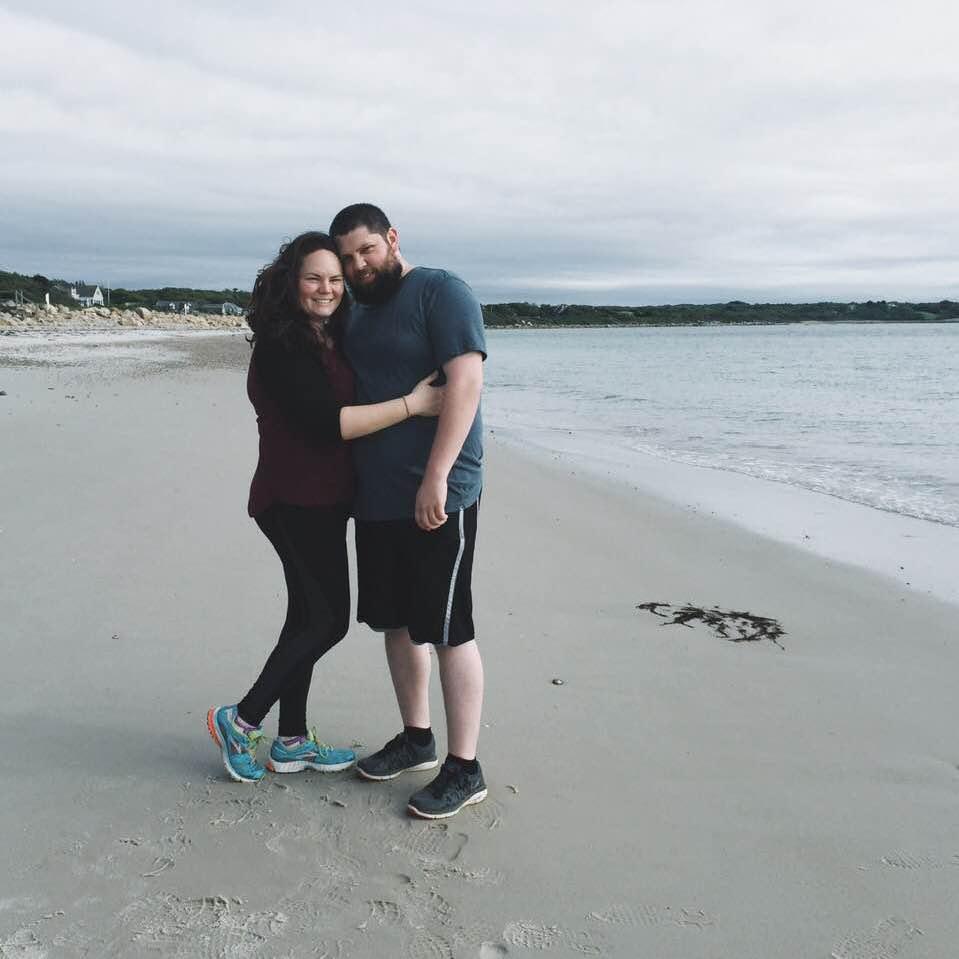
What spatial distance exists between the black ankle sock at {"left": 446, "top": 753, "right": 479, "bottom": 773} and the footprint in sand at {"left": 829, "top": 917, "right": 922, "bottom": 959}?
1139mm

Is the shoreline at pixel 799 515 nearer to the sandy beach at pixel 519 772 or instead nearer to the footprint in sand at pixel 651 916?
the sandy beach at pixel 519 772

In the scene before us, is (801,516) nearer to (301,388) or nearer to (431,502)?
(431,502)

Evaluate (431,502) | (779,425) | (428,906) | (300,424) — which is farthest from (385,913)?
(779,425)

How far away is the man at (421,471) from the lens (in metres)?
2.66

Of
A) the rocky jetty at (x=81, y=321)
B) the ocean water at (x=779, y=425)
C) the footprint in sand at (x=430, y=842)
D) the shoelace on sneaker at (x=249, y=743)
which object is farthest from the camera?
the rocky jetty at (x=81, y=321)

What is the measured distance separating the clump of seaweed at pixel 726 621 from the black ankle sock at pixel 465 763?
1.85 m

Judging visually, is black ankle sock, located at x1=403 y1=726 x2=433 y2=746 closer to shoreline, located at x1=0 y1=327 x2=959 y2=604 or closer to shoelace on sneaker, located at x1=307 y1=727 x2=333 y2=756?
shoelace on sneaker, located at x1=307 y1=727 x2=333 y2=756

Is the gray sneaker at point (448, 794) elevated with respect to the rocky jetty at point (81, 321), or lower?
lower

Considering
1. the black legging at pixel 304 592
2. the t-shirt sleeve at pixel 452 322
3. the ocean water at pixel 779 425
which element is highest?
the t-shirt sleeve at pixel 452 322

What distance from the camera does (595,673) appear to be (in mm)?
3828

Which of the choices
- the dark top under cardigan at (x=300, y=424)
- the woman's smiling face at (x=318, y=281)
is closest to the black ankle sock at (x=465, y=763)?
the dark top under cardigan at (x=300, y=424)

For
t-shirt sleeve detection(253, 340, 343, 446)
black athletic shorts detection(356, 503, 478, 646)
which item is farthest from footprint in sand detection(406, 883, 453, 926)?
t-shirt sleeve detection(253, 340, 343, 446)

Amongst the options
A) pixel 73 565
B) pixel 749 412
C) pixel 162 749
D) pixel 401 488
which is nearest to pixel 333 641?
pixel 401 488

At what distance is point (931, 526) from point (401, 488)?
594 cm
